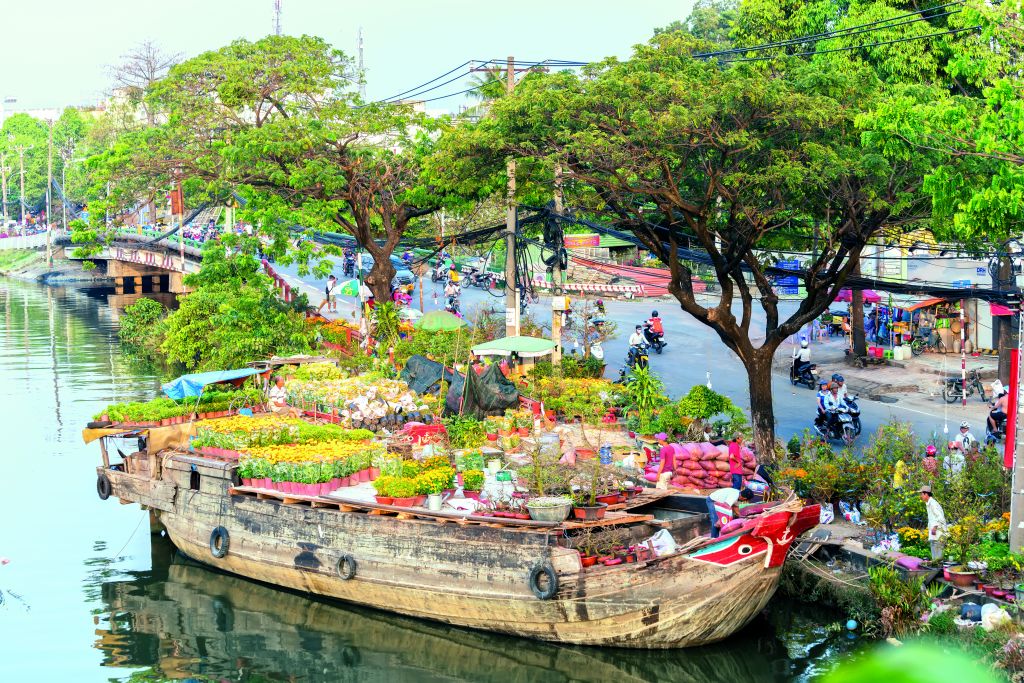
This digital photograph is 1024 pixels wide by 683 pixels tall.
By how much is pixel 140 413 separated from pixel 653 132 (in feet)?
35.4

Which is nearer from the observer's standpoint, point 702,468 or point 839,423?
point 702,468

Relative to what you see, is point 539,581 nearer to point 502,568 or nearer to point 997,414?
point 502,568

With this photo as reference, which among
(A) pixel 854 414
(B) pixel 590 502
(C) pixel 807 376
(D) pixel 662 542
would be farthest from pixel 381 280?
(D) pixel 662 542

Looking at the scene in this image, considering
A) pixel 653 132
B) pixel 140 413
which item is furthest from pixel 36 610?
pixel 653 132

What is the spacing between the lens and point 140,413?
69.8 feet

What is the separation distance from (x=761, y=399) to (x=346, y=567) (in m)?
8.21

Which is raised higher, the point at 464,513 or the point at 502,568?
the point at 464,513

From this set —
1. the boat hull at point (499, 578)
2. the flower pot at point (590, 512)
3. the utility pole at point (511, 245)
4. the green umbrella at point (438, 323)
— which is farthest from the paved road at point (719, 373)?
the flower pot at point (590, 512)

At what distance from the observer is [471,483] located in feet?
57.4

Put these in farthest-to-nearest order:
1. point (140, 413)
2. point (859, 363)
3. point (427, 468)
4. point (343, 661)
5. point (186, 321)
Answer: point (186, 321) → point (859, 363) → point (140, 413) → point (427, 468) → point (343, 661)

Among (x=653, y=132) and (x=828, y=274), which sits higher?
(x=653, y=132)

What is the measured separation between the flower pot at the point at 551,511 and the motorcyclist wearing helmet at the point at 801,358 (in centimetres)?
1501

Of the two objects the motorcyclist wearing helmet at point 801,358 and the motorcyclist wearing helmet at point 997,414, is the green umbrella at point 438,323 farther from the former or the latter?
the motorcyclist wearing helmet at point 997,414

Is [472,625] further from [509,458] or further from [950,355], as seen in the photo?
[950,355]
